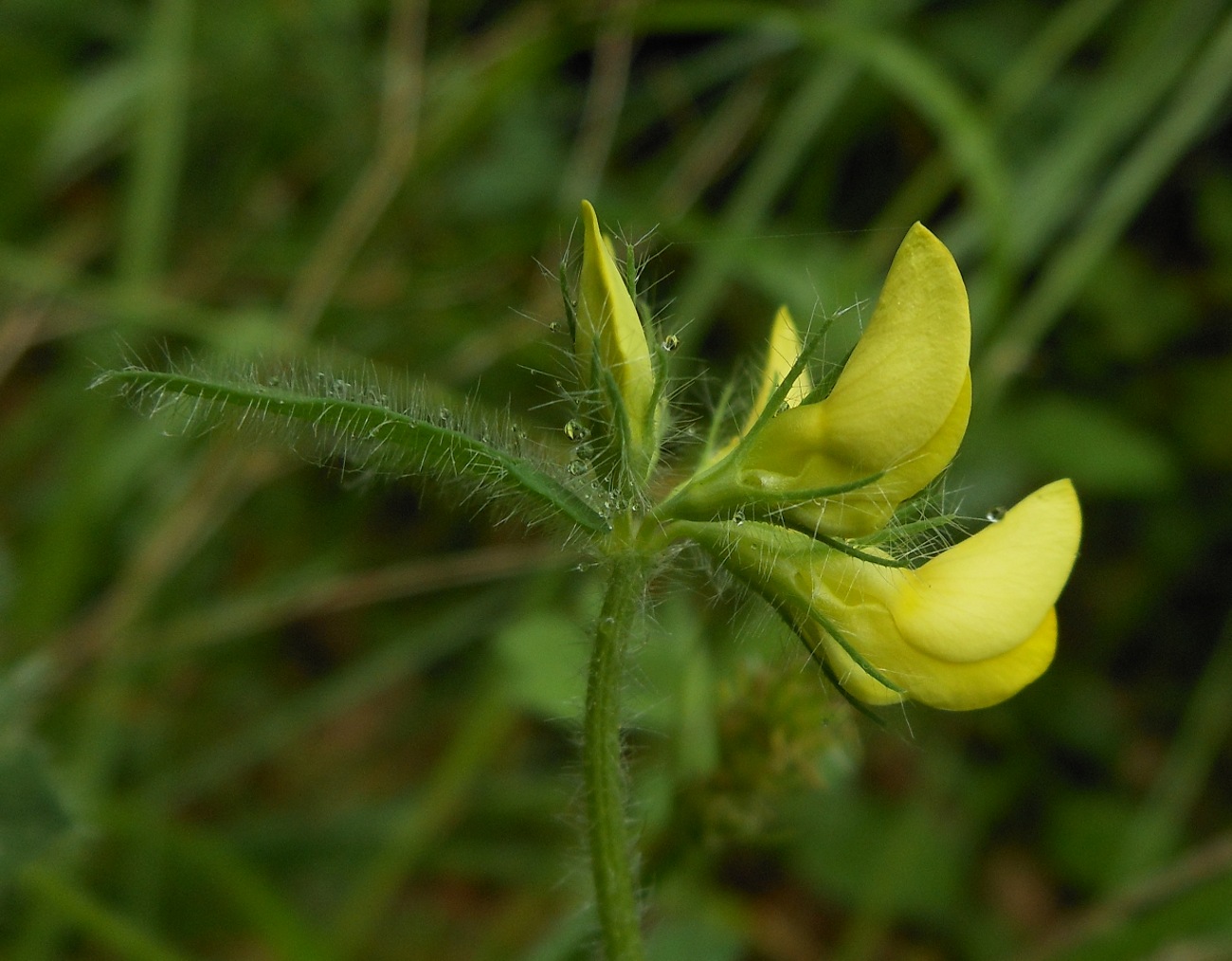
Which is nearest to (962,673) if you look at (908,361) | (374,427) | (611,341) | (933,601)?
(933,601)

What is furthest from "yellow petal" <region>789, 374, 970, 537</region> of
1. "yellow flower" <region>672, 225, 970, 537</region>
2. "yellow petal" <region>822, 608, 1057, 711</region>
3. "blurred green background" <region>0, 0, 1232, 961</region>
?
"blurred green background" <region>0, 0, 1232, 961</region>

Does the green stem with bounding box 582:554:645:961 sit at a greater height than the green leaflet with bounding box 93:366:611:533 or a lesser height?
lesser

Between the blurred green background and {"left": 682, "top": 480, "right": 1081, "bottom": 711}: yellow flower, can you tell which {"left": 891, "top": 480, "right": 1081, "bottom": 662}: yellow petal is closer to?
{"left": 682, "top": 480, "right": 1081, "bottom": 711}: yellow flower

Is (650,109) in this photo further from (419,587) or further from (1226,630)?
(1226,630)

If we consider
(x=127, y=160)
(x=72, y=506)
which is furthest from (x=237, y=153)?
(x=72, y=506)

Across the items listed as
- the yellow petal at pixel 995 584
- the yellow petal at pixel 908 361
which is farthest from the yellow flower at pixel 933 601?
the yellow petal at pixel 908 361

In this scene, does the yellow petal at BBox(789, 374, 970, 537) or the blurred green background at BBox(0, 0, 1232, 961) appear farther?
the blurred green background at BBox(0, 0, 1232, 961)

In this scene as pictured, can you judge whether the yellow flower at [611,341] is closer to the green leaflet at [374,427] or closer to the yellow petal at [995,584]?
the green leaflet at [374,427]
